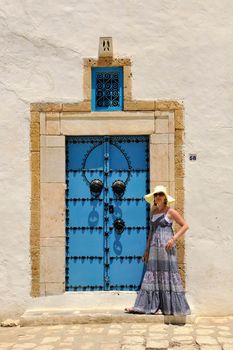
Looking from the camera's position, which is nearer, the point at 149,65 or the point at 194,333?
the point at 194,333

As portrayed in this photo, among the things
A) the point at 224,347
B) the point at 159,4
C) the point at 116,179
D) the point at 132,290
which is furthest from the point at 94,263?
the point at 159,4

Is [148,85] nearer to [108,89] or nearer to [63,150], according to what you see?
[108,89]

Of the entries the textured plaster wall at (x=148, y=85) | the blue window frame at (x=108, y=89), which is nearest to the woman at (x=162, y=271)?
the textured plaster wall at (x=148, y=85)

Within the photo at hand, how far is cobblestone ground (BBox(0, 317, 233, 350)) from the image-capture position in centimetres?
478

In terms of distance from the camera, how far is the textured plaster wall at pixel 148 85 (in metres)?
5.81

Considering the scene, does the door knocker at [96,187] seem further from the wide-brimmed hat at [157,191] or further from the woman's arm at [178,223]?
the woman's arm at [178,223]

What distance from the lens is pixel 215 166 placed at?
19.1 ft

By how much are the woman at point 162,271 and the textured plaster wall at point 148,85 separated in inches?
12.2

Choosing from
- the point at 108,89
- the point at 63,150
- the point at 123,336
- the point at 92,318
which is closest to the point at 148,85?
the point at 108,89

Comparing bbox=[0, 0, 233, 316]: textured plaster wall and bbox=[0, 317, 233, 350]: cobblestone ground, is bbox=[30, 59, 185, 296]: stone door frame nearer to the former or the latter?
bbox=[0, 0, 233, 316]: textured plaster wall

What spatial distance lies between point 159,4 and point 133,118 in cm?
124

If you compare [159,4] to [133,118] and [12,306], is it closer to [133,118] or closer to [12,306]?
[133,118]

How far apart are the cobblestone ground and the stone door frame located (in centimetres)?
64

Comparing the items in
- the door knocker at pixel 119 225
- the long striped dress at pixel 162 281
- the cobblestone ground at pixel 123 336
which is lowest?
the cobblestone ground at pixel 123 336
